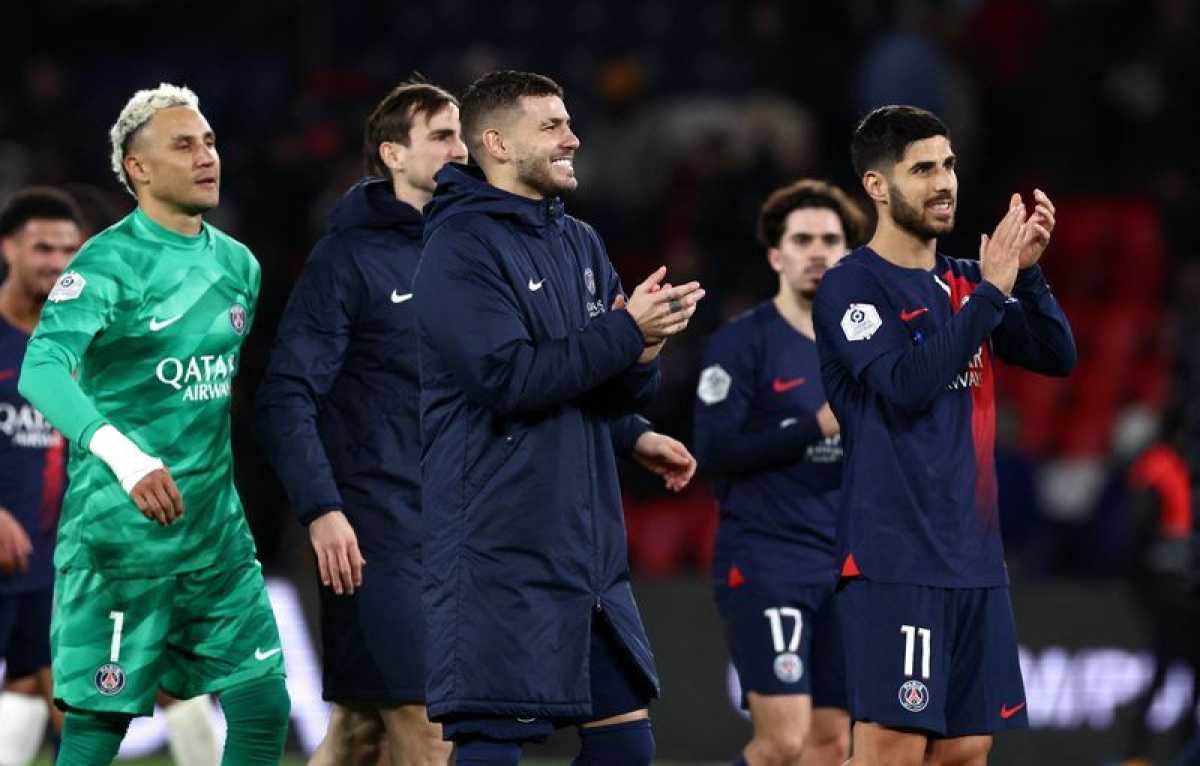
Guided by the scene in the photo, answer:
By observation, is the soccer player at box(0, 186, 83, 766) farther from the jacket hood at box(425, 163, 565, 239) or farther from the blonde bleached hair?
the jacket hood at box(425, 163, 565, 239)

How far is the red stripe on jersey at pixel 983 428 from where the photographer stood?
18.5 ft

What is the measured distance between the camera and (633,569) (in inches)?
453

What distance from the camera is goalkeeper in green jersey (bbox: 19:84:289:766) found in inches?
231

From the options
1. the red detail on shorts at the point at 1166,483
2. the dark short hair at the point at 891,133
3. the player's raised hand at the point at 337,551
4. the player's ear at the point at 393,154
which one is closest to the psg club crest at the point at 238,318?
the player's raised hand at the point at 337,551

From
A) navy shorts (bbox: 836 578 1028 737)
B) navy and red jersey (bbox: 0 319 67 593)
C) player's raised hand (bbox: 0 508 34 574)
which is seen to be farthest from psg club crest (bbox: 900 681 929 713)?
navy and red jersey (bbox: 0 319 67 593)

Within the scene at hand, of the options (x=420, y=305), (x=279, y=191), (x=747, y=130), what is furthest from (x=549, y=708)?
(x=747, y=130)

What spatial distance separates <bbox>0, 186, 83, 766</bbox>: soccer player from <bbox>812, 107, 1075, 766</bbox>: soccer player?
316 cm

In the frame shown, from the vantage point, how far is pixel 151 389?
5926mm

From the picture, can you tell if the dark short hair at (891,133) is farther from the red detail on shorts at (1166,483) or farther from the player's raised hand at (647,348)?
the red detail on shorts at (1166,483)

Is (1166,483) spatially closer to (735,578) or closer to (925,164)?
(735,578)

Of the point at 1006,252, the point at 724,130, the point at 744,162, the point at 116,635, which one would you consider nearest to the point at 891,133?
the point at 1006,252

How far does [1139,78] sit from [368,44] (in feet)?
19.3

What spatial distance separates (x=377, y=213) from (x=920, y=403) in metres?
1.95

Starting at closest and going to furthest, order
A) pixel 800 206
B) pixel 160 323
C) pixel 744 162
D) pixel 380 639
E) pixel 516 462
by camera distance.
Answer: pixel 516 462, pixel 160 323, pixel 380 639, pixel 800 206, pixel 744 162
